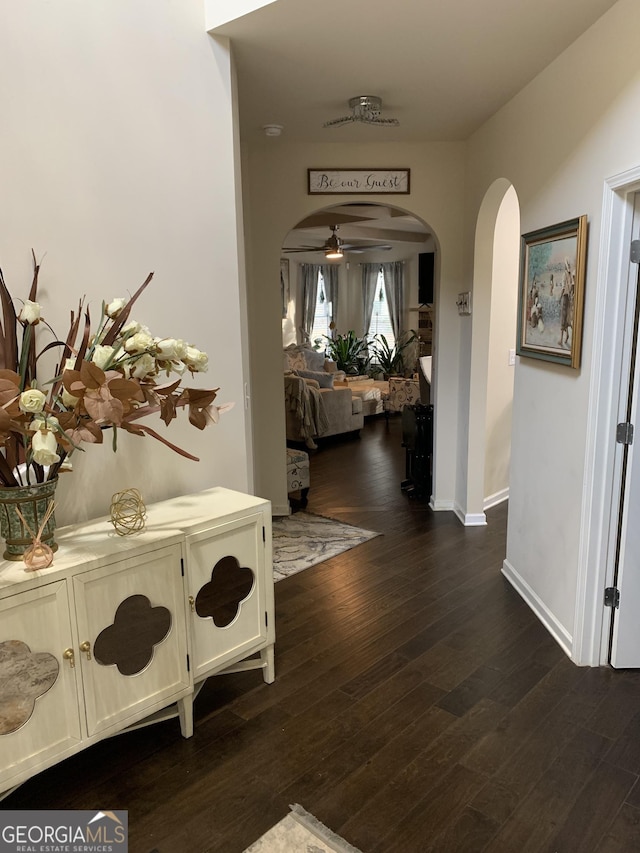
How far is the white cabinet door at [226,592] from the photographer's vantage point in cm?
210

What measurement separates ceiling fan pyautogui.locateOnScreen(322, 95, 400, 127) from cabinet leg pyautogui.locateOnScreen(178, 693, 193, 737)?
2890mm

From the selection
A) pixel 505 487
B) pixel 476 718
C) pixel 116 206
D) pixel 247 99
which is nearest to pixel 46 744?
pixel 476 718

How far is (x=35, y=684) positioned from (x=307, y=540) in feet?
8.08

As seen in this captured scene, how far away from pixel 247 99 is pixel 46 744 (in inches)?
119

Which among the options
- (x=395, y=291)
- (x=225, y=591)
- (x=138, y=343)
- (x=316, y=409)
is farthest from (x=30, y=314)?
(x=395, y=291)

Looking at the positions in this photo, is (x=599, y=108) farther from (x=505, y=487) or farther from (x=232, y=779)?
(x=505, y=487)

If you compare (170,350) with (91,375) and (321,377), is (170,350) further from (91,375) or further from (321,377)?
(321,377)

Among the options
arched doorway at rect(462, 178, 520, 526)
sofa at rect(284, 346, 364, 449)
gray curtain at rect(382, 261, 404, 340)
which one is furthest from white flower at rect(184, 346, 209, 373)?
gray curtain at rect(382, 261, 404, 340)

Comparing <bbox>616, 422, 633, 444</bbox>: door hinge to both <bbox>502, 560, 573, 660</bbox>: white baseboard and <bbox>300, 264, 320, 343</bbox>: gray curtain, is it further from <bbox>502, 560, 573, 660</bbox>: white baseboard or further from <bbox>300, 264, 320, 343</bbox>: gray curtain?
<bbox>300, 264, 320, 343</bbox>: gray curtain

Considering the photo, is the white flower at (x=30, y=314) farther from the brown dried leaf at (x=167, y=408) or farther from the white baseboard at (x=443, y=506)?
the white baseboard at (x=443, y=506)

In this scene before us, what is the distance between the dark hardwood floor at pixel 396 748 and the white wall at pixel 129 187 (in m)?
0.86

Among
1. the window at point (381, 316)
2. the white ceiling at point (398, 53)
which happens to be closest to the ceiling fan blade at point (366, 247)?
the window at point (381, 316)

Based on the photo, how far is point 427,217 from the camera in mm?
4250

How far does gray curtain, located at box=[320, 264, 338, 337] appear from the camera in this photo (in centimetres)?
1101
